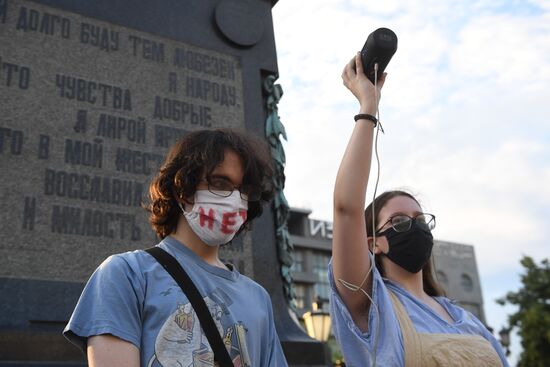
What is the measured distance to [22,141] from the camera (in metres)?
5.07

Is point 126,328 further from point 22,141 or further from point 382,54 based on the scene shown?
point 22,141

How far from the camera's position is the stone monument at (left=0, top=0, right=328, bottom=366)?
15.6 feet

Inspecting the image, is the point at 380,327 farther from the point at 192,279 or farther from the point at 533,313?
the point at 533,313

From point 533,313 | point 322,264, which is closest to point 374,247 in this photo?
point 533,313

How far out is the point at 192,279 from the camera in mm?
2115

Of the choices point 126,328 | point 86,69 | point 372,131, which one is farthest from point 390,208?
point 86,69

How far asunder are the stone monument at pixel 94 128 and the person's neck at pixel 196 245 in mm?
2461

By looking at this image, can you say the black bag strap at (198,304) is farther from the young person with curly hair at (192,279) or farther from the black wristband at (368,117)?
the black wristband at (368,117)

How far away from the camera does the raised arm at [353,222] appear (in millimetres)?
2242

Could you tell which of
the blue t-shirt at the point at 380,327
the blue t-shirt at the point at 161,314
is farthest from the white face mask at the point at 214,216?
the blue t-shirt at the point at 380,327

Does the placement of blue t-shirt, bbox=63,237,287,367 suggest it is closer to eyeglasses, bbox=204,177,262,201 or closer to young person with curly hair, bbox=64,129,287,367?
young person with curly hair, bbox=64,129,287,367

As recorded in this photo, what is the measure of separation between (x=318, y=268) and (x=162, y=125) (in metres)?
60.7

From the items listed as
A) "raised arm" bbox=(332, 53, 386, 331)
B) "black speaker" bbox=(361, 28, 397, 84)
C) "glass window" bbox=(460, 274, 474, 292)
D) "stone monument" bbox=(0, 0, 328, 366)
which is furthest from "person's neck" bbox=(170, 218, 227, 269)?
"glass window" bbox=(460, 274, 474, 292)

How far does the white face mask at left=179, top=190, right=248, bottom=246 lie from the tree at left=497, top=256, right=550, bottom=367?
2277 cm
